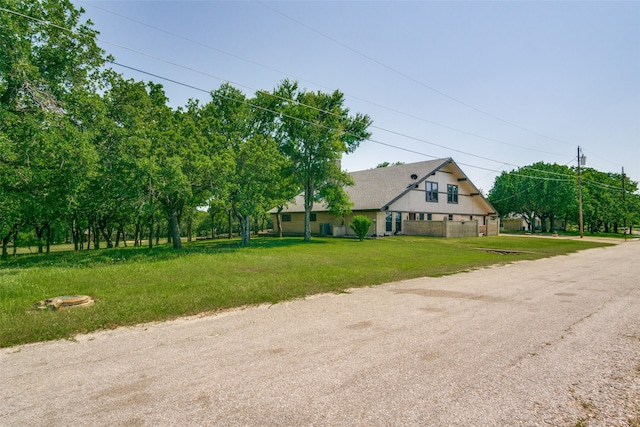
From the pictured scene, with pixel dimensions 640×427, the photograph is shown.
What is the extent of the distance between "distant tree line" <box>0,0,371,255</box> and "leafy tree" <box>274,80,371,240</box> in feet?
0.31

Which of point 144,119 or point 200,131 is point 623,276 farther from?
point 144,119

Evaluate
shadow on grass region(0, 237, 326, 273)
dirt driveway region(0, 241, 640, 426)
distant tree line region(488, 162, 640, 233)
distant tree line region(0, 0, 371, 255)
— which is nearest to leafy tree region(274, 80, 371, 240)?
distant tree line region(0, 0, 371, 255)

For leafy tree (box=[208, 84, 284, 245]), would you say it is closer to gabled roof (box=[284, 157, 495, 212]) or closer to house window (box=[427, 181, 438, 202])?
gabled roof (box=[284, 157, 495, 212])

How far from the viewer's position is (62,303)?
23.8ft

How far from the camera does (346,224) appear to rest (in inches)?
1377

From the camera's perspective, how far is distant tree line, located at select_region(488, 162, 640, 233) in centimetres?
4900

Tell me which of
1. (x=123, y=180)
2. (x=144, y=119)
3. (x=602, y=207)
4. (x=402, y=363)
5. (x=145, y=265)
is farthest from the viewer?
(x=602, y=207)

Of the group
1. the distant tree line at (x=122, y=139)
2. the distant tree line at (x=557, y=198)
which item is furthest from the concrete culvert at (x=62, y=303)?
the distant tree line at (x=557, y=198)

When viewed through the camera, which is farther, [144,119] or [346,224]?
[346,224]

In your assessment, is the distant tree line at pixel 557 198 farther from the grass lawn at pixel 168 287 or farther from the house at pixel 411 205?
the grass lawn at pixel 168 287

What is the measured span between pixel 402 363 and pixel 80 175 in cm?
1670

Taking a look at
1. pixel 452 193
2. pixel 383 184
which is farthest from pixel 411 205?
pixel 452 193

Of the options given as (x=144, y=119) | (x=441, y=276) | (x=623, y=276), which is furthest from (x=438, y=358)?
(x=144, y=119)

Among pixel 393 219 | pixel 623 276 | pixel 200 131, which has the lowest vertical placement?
pixel 623 276
